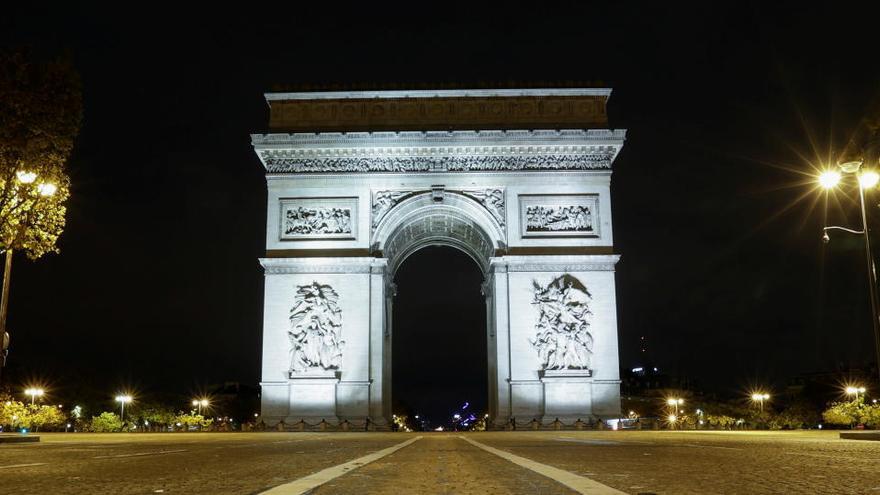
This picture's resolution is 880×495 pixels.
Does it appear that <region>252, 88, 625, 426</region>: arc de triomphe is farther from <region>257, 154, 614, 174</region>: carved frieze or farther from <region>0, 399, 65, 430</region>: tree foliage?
<region>0, 399, 65, 430</region>: tree foliage

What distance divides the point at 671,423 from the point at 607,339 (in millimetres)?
4847

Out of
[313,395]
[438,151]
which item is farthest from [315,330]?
Result: [438,151]

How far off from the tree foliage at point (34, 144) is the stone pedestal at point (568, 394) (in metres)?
17.0

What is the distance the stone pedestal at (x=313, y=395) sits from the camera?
27594mm

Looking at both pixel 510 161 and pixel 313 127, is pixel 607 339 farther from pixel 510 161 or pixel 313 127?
pixel 313 127

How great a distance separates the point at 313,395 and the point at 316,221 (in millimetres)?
6400

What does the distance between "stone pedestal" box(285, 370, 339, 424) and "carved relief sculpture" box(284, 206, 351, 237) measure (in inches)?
205

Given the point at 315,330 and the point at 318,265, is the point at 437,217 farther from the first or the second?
the point at 315,330

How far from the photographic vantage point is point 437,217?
105ft

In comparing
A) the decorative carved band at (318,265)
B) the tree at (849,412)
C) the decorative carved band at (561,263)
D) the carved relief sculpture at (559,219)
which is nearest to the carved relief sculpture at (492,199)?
the carved relief sculpture at (559,219)

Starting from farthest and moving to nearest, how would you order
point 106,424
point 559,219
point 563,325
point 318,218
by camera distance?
1. point 318,218
2. point 559,219
3. point 106,424
4. point 563,325

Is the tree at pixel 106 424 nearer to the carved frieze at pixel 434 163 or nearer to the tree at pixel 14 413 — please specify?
the tree at pixel 14 413

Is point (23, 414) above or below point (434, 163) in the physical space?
below

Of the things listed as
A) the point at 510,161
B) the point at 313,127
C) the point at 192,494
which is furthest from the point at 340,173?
the point at 192,494
